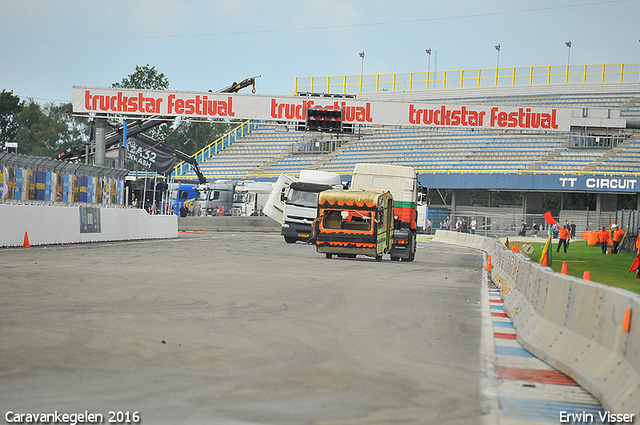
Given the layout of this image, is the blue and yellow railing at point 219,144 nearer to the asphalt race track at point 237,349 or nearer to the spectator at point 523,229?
the spectator at point 523,229

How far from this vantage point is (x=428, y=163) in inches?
2291

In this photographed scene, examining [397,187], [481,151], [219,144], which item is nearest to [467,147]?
[481,151]

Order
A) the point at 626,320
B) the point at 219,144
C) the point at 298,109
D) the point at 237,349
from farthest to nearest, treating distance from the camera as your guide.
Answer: the point at 219,144 < the point at 298,109 < the point at 237,349 < the point at 626,320

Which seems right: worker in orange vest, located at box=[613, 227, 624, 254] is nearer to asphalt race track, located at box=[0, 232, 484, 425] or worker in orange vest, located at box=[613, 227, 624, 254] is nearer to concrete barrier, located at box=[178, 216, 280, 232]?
asphalt race track, located at box=[0, 232, 484, 425]

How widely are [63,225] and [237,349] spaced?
20.4 meters

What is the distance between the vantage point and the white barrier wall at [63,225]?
23.5 m

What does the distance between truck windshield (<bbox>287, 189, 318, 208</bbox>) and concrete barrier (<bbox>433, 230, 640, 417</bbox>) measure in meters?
25.0

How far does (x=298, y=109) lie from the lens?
3734 centimetres

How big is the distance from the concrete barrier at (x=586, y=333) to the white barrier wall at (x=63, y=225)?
58.5 feet

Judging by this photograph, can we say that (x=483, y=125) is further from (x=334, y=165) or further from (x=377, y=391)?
(x=377, y=391)

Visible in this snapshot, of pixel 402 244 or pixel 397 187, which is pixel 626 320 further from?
pixel 397 187

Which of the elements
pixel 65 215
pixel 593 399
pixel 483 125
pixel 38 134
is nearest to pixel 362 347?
pixel 593 399

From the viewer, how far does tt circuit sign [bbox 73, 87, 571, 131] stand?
123 ft

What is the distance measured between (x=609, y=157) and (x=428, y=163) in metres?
12.8
